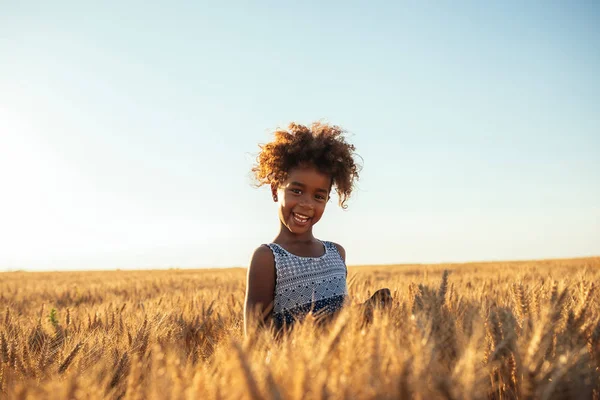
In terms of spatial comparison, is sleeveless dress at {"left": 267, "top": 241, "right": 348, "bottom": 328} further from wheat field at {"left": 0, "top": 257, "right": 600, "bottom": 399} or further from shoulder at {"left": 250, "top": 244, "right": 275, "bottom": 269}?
wheat field at {"left": 0, "top": 257, "right": 600, "bottom": 399}

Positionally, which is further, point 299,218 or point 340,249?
A: point 340,249

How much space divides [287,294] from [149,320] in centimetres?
75

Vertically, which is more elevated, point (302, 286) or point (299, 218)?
point (299, 218)

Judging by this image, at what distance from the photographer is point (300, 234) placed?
2770 millimetres

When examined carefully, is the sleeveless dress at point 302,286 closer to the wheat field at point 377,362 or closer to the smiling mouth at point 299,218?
the smiling mouth at point 299,218

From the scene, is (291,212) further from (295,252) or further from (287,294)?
(287,294)

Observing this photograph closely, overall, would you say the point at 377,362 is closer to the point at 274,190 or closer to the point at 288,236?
the point at 288,236

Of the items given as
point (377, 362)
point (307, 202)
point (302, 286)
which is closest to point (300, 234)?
point (307, 202)

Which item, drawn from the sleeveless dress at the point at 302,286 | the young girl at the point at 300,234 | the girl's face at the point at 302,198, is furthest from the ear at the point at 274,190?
the sleeveless dress at the point at 302,286

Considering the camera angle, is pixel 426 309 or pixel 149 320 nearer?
pixel 426 309

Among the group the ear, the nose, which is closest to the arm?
the nose

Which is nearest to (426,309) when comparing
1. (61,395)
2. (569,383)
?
(569,383)

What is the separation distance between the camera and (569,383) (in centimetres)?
83

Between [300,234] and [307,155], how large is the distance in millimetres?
526
